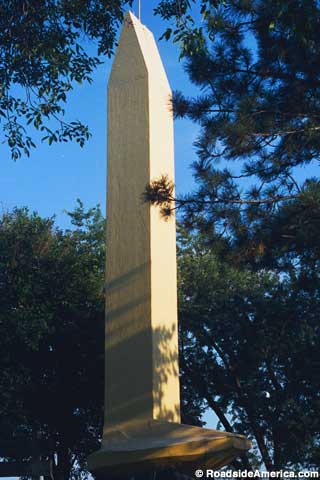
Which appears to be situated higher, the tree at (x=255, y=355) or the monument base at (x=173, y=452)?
the tree at (x=255, y=355)

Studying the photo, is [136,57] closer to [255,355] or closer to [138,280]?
[138,280]

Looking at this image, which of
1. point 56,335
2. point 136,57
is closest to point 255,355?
point 56,335

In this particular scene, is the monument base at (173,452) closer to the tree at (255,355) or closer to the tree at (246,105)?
the tree at (246,105)

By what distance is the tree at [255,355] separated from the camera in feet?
55.9

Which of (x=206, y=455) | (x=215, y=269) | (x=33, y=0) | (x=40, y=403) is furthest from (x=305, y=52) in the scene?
(x=40, y=403)

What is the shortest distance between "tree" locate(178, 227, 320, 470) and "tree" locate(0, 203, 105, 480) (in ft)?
7.84

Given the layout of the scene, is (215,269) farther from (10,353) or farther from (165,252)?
(165,252)

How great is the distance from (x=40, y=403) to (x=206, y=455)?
9.51 m

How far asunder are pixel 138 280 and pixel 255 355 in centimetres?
776

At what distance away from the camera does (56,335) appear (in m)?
17.4

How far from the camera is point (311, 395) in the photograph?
681 inches

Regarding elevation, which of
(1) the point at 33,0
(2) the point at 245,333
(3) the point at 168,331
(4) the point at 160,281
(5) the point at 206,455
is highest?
(1) the point at 33,0

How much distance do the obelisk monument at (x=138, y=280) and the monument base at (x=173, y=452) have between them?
0.06 feet

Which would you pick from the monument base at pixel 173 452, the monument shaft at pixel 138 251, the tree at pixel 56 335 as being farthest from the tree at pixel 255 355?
the monument base at pixel 173 452
